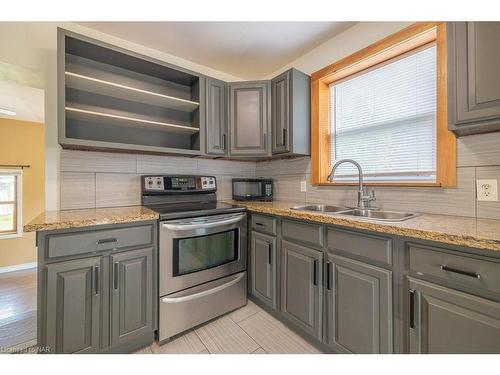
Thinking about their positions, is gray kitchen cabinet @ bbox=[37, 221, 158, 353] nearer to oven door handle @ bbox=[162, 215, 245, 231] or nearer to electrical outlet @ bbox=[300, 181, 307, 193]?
oven door handle @ bbox=[162, 215, 245, 231]

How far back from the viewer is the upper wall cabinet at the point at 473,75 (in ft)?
3.10

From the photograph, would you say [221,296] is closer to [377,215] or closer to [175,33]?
[377,215]

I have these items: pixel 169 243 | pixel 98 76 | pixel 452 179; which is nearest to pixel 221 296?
pixel 169 243

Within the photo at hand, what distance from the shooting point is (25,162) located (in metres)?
3.29

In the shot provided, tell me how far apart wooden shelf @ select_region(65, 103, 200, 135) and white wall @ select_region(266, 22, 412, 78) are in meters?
1.31

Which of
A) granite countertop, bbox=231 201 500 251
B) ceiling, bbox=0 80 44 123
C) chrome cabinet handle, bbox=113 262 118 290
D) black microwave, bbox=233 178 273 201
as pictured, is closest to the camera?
granite countertop, bbox=231 201 500 251

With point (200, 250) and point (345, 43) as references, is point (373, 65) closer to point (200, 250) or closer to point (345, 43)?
point (345, 43)

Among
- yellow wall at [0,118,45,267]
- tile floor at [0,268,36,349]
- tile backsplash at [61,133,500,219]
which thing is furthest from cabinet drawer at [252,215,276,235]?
→ yellow wall at [0,118,45,267]

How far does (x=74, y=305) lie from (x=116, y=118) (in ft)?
4.36

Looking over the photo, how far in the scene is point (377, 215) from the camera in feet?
5.20

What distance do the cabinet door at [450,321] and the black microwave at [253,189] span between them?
1.55 meters

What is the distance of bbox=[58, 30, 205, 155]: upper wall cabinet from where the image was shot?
5.16 ft

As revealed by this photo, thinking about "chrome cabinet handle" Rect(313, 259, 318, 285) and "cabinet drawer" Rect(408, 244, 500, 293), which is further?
"chrome cabinet handle" Rect(313, 259, 318, 285)
